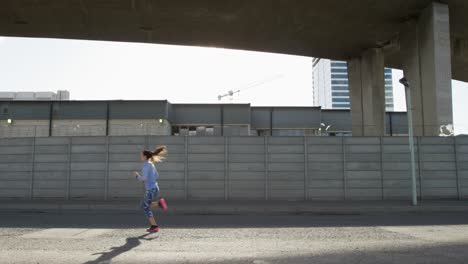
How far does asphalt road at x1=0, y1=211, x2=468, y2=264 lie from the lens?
6836mm

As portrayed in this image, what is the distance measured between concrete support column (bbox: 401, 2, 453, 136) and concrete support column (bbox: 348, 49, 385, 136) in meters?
6.05

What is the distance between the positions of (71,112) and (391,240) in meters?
36.6

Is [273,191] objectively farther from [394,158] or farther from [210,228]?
[210,228]

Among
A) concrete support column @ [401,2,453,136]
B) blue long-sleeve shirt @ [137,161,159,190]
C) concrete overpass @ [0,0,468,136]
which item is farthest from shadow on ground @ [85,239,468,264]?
concrete overpass @ [0,0,468,136]

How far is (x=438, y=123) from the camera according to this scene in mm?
22344

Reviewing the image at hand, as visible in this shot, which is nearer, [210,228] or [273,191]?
[210,228]

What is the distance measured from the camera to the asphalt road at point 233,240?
22.4 feet

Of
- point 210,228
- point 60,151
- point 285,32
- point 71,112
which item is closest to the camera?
point 210,228

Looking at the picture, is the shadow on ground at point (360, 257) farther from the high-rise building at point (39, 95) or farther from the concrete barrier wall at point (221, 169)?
the high-rise building at point (39, 95)

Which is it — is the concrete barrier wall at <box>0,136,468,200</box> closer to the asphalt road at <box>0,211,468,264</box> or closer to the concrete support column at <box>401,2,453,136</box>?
the asphalt road at <box>0,211,468,264</box>

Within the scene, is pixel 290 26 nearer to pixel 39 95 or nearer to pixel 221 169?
pixel 221 169

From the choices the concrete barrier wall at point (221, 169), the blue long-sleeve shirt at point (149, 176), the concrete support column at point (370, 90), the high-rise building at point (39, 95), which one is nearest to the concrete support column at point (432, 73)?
the concrete barrier wall at point (221, 169)

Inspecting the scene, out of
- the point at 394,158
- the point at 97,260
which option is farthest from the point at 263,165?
the point at 97,260

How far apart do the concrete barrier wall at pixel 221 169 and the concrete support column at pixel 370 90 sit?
12985mm
